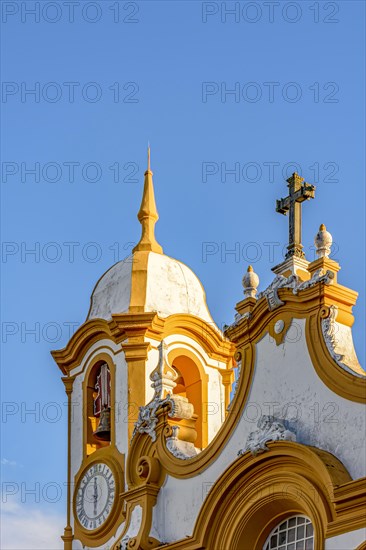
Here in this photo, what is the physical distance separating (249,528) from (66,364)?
23.1ft

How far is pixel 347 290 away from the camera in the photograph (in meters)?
16.9

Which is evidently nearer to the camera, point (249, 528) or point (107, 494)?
point (249, 528)

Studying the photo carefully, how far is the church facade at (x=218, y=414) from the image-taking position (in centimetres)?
1606

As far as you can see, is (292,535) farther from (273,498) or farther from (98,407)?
(98,407)

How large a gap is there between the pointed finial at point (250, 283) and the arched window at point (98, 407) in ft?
15.9

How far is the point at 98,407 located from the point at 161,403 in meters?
3.90

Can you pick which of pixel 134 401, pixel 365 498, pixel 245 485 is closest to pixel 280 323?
pixel 245 485

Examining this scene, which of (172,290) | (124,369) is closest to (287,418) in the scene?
(124,369)

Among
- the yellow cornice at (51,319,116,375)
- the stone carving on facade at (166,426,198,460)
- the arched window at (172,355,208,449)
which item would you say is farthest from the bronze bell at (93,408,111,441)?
the stone carving on facade at (166,426,198,460)

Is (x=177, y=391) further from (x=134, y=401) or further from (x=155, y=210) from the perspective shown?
(x=155, y=210)

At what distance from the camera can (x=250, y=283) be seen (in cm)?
1845

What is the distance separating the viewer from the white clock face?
2155 centimetres

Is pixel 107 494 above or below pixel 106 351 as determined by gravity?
below

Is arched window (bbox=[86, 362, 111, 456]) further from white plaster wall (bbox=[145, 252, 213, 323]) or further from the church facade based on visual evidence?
white plaster wall (bbox=[145, 252, 213, 323])
